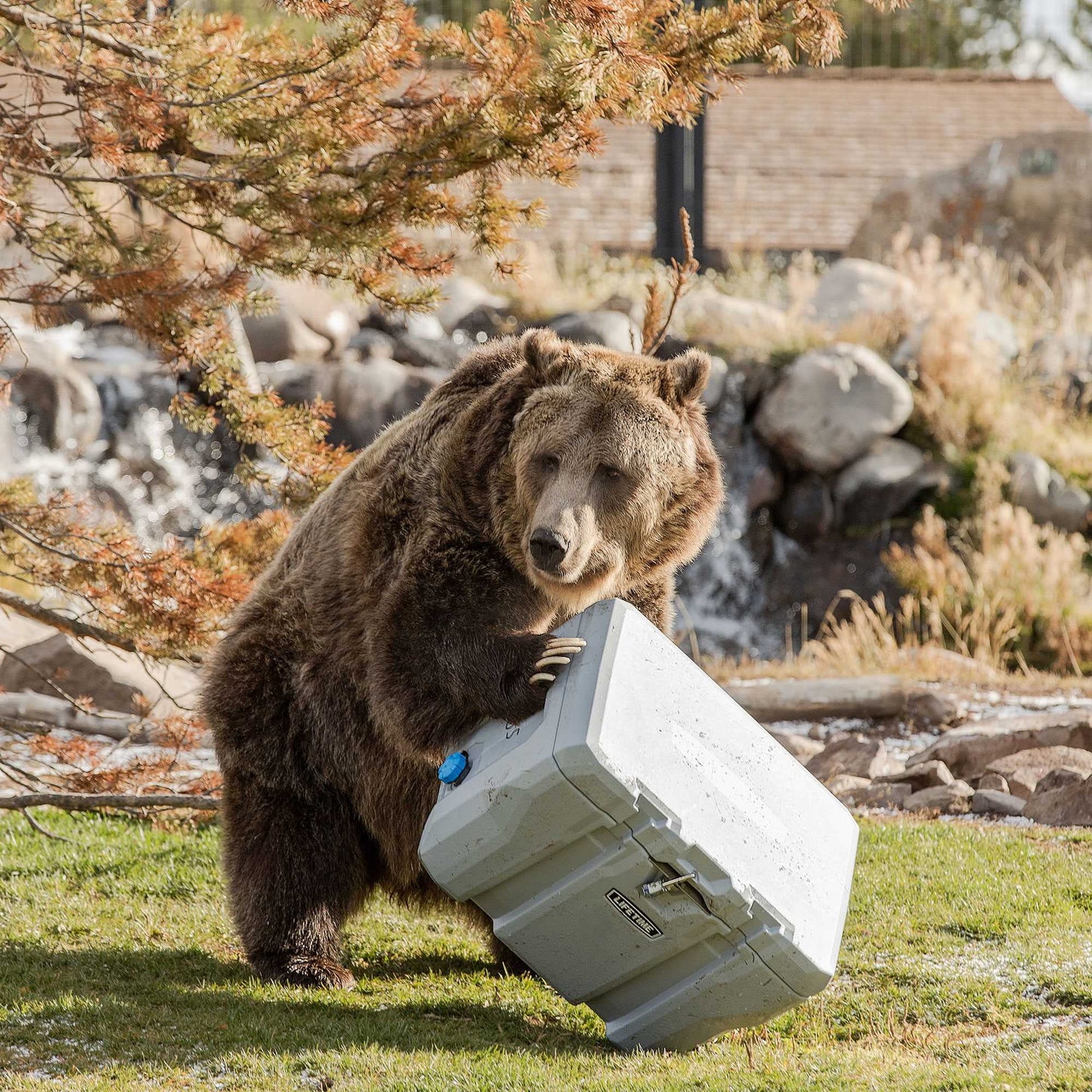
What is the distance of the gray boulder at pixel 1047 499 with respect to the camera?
490 inches

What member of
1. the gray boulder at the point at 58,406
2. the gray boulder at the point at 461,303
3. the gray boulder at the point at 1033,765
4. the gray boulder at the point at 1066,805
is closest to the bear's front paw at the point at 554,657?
the gray boulder at the point at 1066,805

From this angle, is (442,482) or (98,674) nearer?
(442,482)

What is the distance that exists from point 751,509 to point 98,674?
22.2 ft

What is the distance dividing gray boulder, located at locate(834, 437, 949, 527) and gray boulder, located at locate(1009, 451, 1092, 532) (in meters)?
0.65

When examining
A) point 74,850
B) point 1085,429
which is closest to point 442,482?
point 74,850

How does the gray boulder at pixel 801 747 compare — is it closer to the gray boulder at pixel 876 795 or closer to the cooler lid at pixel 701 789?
the gray boulder at pixel 876 795

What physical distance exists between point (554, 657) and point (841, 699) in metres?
5.19

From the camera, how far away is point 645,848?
3.50m

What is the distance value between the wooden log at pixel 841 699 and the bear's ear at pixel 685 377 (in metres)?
4.68

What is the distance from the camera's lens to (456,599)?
155 inches

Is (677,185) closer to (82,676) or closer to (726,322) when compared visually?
(726,322)

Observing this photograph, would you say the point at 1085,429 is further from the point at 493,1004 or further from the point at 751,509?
the point at 493,1004

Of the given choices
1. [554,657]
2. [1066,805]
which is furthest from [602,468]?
[1066,805]

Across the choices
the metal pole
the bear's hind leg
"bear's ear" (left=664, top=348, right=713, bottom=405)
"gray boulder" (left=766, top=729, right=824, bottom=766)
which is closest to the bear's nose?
"bear's ear" (left=664, top=348, right=713, bottom=405)
